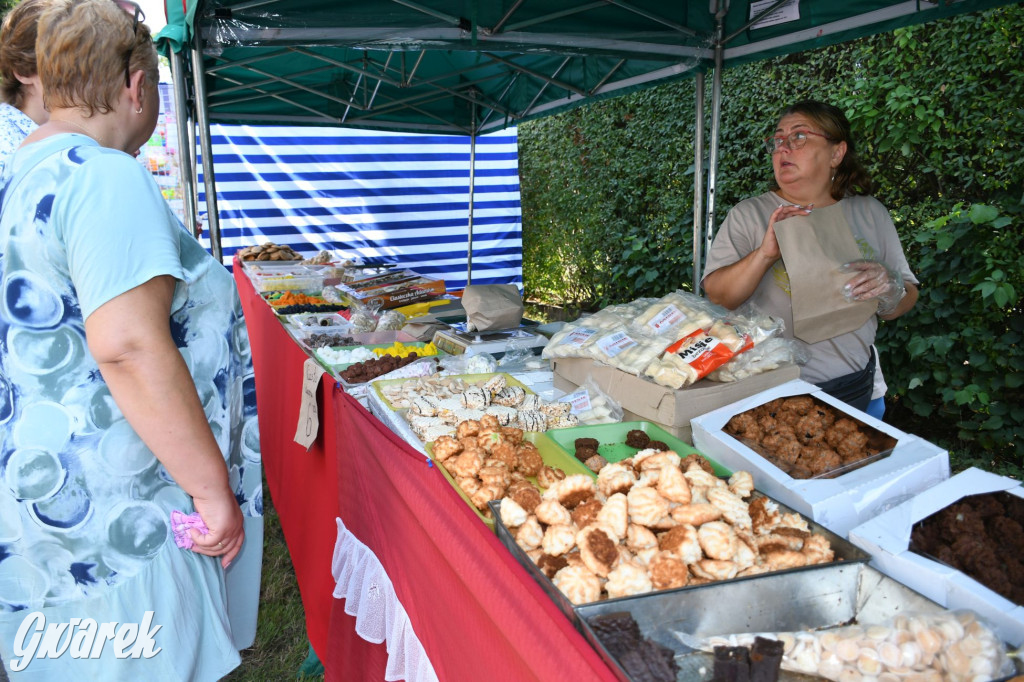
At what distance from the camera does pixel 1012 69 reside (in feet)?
13.2

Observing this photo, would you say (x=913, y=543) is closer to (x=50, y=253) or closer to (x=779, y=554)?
(x=779, y=554)

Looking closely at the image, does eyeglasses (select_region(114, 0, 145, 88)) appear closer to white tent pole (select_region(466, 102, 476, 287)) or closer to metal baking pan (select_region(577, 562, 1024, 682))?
metal baking pan (select_region(577, 562, 1024, 682))

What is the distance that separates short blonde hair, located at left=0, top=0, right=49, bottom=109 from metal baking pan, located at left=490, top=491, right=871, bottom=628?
123 centimetres

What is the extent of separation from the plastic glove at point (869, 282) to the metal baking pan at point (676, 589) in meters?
1.13

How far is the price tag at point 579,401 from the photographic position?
6.68 ft

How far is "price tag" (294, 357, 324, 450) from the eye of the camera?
2.48 metres

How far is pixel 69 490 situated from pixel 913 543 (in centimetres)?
149

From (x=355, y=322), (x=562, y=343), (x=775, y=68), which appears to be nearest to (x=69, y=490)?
(x=562, y=343)

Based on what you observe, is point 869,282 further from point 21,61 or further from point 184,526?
point 21,61

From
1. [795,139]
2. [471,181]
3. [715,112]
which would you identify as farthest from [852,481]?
[471,181]

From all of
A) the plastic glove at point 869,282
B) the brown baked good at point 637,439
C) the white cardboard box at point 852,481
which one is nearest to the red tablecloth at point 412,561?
the brown baked good at point 637,439

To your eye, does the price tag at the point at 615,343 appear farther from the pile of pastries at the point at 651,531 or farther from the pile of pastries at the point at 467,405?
the pile of pastries at the point at 651,531

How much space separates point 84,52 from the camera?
4.01 ft

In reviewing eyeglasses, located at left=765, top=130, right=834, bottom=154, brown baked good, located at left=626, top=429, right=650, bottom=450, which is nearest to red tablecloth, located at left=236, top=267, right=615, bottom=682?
brown baked good, located at left=626, top=429, right=650, bottom=450
